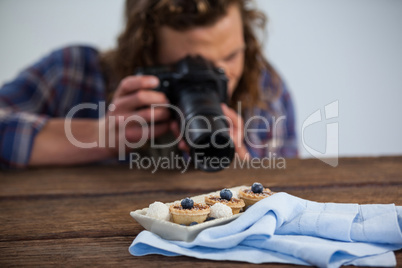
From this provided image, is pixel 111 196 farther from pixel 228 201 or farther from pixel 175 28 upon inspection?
pixel 175 28

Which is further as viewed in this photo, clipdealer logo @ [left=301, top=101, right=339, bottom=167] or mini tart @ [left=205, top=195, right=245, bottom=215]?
clipdealer logo @ [left=301, top=101, right=339, bottom=167]

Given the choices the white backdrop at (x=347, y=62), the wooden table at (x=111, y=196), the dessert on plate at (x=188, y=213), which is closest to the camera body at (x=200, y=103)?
the wooden table at (x=111, y=196)

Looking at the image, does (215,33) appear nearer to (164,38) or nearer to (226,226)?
(164,38)

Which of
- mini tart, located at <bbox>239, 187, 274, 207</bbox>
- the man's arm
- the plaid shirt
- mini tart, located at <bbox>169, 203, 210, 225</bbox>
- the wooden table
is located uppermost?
the plaid shirt

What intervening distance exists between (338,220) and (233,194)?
0.43 feet

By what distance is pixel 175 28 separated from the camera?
946 millimetres

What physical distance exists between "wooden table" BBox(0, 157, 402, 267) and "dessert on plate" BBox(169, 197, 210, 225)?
5 centimetres

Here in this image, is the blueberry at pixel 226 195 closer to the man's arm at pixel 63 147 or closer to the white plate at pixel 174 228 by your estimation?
the white plate at pixel 174 228

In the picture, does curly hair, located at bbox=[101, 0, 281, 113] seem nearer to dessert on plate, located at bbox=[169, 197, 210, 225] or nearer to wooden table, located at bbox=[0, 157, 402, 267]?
wooden table, located at bbox=[0, 157, 402, 267]

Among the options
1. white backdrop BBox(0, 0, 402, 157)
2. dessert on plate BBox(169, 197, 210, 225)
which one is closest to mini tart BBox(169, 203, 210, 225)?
dessert on plate BBox(169, 197, 210, 225)

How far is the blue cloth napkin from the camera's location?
14.4 inches

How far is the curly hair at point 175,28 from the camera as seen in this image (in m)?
0.93

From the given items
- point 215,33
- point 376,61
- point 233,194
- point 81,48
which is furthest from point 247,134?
point 376,61

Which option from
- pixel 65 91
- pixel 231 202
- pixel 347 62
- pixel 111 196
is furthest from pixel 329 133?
pixel 231 202
